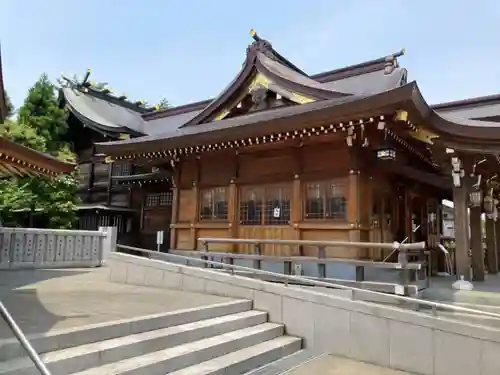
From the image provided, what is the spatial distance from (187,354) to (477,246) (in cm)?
805

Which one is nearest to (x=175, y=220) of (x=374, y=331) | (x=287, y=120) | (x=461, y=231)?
(x=287, y=120)

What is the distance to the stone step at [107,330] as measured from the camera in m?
4.14

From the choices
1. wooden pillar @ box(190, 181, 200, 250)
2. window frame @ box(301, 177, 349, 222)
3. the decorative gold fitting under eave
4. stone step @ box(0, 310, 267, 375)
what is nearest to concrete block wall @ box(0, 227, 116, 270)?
wooden pillar @ box(190, 181, 200, 250)

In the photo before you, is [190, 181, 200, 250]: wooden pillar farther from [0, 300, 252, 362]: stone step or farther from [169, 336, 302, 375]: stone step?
[169, 336, 302, 375]: stone step

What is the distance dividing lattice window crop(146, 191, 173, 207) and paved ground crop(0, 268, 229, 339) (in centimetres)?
563

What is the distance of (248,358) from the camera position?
5520mm

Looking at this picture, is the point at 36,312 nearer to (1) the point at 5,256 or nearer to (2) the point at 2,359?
(2) the point at 2,359

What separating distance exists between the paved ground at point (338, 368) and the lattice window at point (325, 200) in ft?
13.2

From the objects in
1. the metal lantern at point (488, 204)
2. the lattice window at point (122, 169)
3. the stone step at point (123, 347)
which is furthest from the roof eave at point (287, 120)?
the metal lantern at point (488, 204)

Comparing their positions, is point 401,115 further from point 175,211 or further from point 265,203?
point 175,211

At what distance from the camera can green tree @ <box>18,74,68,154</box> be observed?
58.6ft

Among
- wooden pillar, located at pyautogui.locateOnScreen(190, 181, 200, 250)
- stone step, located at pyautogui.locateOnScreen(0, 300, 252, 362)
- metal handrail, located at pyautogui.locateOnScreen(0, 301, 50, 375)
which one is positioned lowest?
stone step, located at pyautogui.locateOnScreen(0, 300, 252, 362)

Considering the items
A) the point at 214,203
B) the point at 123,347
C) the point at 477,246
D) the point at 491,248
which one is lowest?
the point at 123,347

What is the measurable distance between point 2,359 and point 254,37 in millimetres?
11524
